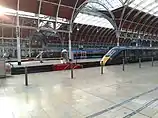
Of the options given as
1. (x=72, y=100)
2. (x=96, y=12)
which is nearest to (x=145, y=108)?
(x=72, y=100)

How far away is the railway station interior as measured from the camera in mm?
4766

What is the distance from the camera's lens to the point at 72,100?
18.0ft

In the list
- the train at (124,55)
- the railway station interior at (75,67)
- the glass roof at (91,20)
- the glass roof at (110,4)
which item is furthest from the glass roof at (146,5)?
the glass roof at (91,20)

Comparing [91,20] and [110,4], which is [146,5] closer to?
[110,4]

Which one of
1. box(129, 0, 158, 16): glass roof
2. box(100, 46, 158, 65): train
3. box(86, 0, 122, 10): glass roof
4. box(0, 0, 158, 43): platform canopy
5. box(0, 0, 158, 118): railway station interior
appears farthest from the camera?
box(129, 0, 158, 16): glass roof

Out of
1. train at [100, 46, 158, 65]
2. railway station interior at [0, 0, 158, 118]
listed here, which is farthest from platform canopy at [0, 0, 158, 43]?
train at [100, 46, 158, 65]

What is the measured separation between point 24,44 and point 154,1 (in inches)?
1286

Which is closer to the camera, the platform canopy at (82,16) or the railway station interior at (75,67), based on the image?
the railway station interior at (75,67)

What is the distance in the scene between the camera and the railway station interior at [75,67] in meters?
4.77

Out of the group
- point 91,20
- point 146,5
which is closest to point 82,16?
point 91,20

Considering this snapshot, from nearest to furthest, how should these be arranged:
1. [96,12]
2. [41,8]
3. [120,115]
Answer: [120,115]
[41,8]
[96,12]

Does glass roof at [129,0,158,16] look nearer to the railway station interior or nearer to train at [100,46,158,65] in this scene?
the railway station interior

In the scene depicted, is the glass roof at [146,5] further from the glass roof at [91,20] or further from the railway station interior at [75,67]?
the glass roof at [91,20]

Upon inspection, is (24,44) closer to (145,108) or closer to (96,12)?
(96,12)
